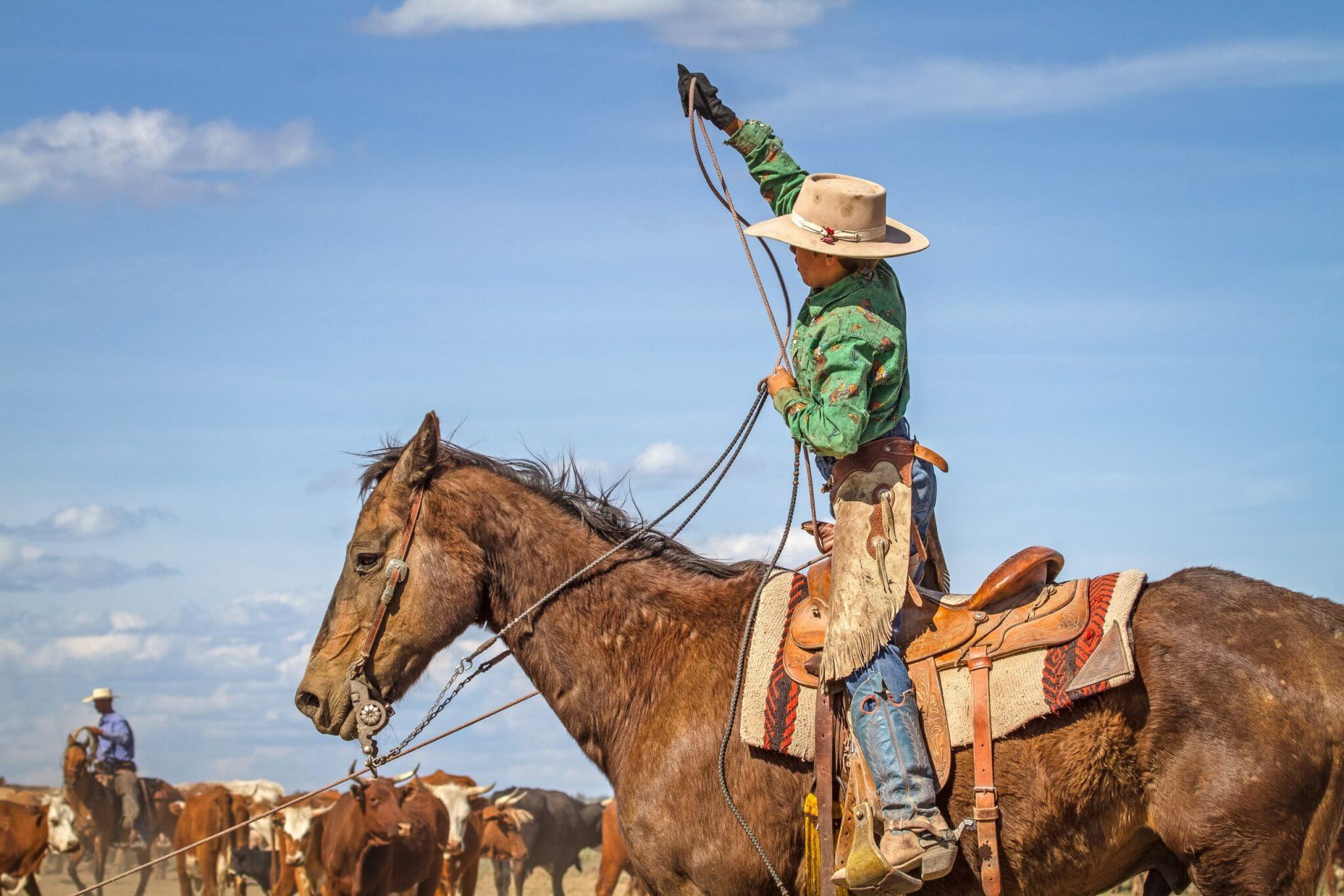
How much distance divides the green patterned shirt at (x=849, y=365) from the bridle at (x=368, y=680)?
1910 mm

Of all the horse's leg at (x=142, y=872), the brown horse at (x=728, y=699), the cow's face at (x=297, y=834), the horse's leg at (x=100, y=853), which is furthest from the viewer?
the horse's leg at (x=142, y=872)

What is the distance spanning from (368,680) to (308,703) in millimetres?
328

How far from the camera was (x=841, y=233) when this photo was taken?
557cm

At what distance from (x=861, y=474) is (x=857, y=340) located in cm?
60

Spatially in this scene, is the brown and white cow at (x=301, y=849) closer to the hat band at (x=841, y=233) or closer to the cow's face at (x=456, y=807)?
the cow's face at (x=456, y=807)

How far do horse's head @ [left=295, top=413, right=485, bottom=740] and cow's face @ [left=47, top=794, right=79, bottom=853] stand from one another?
1587 cm

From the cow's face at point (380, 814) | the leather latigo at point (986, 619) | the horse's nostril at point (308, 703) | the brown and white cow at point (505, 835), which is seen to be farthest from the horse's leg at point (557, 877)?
the leather latigo at point (986, 619)

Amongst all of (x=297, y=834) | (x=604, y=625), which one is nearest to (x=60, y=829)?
(x=297, y=834)

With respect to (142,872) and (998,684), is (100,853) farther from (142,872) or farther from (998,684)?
(998,684)

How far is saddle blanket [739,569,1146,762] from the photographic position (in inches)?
200

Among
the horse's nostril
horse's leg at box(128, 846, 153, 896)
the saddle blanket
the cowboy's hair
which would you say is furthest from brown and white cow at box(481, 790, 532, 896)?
the cowboy's hair

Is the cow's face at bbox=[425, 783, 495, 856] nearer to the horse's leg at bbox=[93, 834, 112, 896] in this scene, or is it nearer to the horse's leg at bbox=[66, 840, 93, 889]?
the horse's leg at bbox=[66, 840, 93, 889]

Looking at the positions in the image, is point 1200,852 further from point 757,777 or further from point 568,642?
point 568,642

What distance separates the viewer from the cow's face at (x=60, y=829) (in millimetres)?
19656
